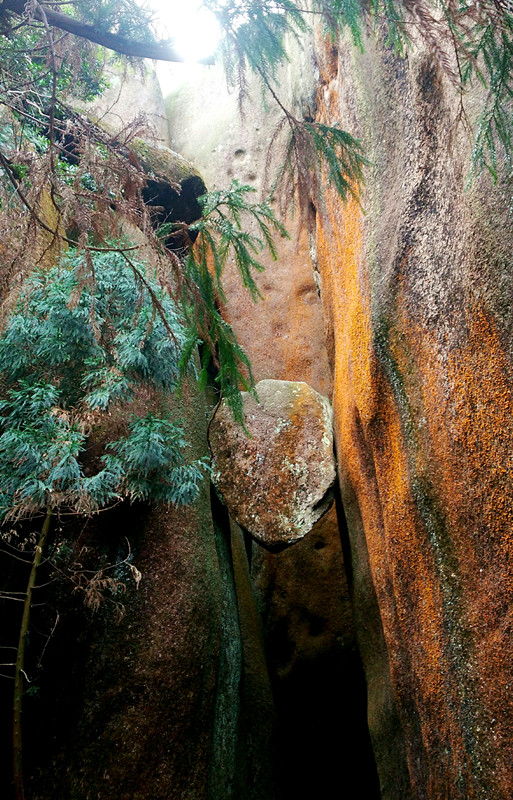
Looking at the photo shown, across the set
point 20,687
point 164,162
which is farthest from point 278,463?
point 164,162

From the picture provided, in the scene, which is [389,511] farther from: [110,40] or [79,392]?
[110,40]

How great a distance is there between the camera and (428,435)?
3.83 metres

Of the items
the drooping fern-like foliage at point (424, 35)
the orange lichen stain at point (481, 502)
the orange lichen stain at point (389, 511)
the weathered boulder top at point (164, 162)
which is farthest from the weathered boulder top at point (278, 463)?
the weathered boulder top at point (164, 162)

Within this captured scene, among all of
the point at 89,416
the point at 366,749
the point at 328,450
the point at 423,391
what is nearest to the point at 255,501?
the point at 328,450

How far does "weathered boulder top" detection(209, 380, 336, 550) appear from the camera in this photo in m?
6.15

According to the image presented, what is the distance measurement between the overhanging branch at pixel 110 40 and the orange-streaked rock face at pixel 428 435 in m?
1.75

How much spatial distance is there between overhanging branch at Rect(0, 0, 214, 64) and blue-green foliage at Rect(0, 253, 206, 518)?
2.18 m

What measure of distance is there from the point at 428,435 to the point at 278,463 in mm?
2808

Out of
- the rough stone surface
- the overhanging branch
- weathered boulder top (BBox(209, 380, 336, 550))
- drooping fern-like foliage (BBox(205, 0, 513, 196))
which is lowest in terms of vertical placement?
the rough stone surface

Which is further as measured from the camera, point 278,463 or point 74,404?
point 278,463

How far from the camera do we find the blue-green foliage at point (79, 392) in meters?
4.83

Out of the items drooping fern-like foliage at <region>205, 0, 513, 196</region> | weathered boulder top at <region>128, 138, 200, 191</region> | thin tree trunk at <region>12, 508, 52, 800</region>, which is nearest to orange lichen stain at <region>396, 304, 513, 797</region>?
drooping fern-like foliage at <region>205, 0, 513, 196</region>

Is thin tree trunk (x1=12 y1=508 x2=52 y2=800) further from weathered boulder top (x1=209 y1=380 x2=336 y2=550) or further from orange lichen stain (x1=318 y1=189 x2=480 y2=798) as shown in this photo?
orange lichen stain (x1=318 y1=189 x2=480 y2=798)

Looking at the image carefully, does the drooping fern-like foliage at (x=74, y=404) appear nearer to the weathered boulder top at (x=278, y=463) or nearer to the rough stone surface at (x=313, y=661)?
the weathered boulder top at (x=278, y=463)
